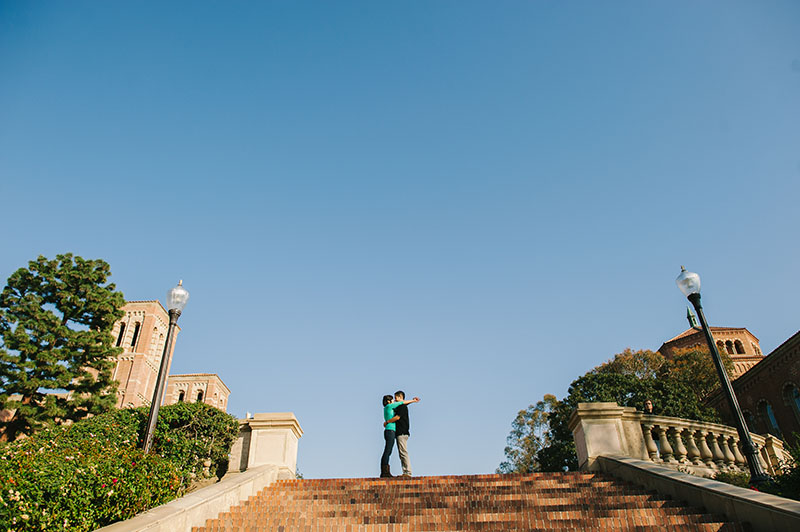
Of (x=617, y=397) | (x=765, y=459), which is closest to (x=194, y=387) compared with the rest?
(x=617, y=397)

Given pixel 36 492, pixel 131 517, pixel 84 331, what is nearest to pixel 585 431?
pixel 131 517

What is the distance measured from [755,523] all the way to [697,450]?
4.56m

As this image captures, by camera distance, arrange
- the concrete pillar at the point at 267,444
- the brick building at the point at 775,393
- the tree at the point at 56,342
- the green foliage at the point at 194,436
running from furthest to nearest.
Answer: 1. the brick building at the point at 775,393
2. the tree at the point at 56,342
3. the green foliage at the point at 194,436
4. the concrete pillar at the point at 267,444

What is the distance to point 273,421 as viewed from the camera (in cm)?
1014

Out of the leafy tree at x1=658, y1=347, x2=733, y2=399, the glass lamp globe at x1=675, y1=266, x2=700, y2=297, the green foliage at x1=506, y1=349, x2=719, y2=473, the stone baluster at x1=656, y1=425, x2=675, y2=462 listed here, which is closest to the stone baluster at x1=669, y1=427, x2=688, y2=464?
the stone baluster at x1=656, y1=425, x2=675, y2=462

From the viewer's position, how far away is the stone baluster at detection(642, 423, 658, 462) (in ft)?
29.6

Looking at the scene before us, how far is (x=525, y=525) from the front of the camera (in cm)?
602

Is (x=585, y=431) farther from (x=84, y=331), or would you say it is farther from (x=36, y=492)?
(x=84, y=331)

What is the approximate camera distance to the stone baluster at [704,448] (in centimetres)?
920

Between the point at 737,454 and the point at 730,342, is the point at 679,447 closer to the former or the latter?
the point at 737,454

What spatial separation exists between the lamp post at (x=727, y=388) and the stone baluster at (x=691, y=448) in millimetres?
738

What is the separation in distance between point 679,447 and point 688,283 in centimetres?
300

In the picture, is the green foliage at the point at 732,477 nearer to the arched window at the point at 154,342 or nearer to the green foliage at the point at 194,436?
the green foliage at the point at 194,436

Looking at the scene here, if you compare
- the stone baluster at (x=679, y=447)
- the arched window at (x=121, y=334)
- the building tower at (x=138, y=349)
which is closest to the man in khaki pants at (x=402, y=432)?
the stone baluster at (x=679, y=447)
